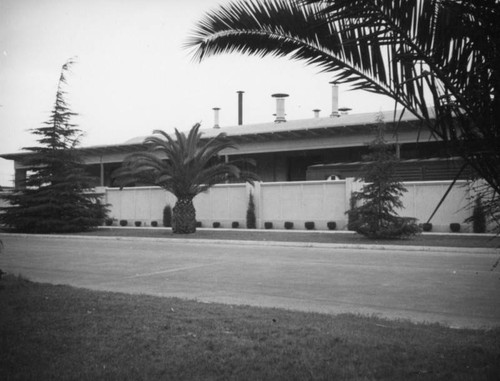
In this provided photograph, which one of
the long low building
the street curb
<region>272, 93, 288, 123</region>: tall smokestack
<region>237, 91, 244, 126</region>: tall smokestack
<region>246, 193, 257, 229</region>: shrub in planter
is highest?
<region>237, 91, 244, 126</region>: tall smokestack

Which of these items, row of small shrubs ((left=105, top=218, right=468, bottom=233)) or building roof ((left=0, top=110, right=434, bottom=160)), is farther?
building roof ((left=0, top=110, right=434, bottom=160))

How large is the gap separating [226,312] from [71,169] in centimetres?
2353

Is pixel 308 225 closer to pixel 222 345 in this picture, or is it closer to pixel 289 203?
pixel 289 203

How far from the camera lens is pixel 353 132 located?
96.1 feet

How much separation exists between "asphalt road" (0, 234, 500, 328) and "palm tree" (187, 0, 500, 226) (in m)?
2.96

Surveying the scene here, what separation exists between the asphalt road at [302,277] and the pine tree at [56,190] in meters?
10.8

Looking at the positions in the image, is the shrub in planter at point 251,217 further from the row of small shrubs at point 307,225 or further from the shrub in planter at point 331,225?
the shrub in planter at point 331,225

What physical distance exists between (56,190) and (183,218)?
8163 mm

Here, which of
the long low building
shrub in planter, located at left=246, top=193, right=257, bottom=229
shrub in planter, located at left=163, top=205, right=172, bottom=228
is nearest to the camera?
the long low building

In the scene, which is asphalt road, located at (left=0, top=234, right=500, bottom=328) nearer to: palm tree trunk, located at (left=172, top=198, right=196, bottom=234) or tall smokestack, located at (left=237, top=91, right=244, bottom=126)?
palm tree trunk, located at (left=172, top=198, right=196, bottom=234)

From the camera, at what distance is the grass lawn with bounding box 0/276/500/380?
13.4 ft

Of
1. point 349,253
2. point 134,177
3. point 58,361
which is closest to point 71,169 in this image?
point 134,177

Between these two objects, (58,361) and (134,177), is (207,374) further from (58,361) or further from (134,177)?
(134,177)

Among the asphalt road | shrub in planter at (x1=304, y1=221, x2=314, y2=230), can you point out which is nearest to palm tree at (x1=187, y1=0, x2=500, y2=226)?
the asphalt road
